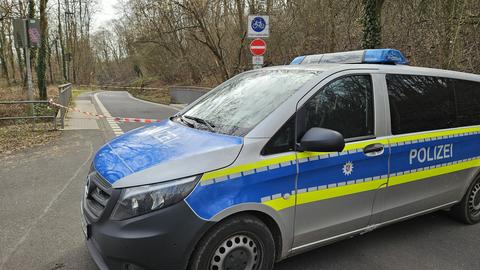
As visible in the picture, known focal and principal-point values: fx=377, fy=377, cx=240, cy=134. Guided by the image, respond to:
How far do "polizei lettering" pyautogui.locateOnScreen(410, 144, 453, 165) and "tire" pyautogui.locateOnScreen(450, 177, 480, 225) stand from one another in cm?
74

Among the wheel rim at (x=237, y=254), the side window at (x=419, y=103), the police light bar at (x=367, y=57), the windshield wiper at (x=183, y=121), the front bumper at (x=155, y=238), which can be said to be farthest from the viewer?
the police light bar at (x=367, y=57)

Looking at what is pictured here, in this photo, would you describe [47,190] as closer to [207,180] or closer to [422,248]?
[207,180]

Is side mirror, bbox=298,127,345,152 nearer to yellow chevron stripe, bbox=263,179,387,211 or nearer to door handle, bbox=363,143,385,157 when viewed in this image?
yellow chevron stripe, bbox=263,179,387,211

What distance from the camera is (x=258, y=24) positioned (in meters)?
10.6

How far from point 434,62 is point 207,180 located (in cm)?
1117

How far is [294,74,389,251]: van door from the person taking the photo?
3014 millimetres

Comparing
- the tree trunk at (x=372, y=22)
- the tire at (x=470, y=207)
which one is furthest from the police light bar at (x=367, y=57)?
the tree trunk at (x=372, y=22)

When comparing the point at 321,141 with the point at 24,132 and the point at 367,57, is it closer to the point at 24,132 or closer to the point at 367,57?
the point at 367,57

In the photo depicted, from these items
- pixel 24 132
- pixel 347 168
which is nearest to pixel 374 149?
pixel 347 168

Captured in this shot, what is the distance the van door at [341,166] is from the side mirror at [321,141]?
Answer: 10cm

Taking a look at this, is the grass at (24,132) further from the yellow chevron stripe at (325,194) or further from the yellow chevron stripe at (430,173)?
the yellow chevron stripe at (430,173)

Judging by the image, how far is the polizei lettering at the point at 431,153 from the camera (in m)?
3.63

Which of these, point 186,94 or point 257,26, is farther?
point 186,94

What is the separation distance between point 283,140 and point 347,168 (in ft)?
2.20
